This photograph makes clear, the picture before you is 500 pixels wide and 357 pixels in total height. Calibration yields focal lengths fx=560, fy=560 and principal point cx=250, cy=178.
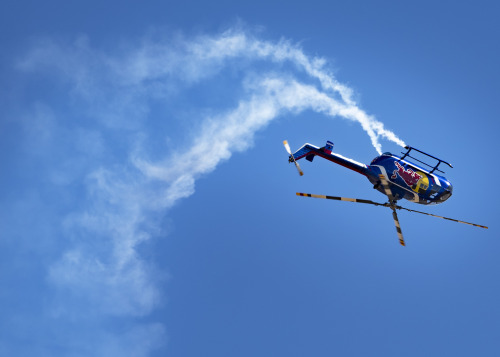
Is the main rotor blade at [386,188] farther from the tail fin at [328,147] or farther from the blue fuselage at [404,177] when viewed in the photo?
the tail fin at [328,147]

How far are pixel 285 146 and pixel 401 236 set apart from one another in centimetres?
1414

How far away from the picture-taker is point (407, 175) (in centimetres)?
5616

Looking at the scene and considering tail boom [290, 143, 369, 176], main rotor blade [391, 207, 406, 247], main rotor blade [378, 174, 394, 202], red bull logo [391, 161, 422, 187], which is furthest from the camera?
tail boom [290, 143, 369, 176]

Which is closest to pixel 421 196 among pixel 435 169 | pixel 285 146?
pixel 435 169

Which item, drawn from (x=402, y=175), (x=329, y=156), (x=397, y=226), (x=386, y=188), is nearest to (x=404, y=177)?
(x=402, y=175)

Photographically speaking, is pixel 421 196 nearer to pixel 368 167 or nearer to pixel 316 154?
pixel 368 167

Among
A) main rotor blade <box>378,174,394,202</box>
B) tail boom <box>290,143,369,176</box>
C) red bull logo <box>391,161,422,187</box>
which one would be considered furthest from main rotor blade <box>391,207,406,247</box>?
tail boom <box>290,143,369,176</box>

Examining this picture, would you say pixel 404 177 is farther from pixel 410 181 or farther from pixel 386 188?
pixel 386 188

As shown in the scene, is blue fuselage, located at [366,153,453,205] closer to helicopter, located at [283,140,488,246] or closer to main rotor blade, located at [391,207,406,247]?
helicopter, located at [283,140,488,246]

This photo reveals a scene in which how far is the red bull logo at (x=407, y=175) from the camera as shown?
56.1 meters

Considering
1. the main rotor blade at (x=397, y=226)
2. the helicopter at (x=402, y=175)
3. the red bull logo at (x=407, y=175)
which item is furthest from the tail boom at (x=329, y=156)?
the main rotor blade at (x=397, y=226)

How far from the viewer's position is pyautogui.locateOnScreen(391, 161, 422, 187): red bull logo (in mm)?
56125

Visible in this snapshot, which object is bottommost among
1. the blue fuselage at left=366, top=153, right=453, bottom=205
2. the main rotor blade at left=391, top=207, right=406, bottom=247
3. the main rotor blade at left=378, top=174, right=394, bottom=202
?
the main rotor blade at left=391, top=207, right=406, bottom=247

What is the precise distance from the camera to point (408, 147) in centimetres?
5578
